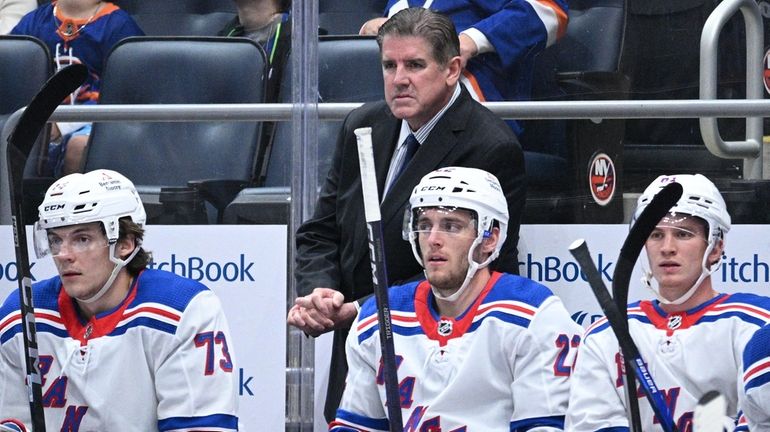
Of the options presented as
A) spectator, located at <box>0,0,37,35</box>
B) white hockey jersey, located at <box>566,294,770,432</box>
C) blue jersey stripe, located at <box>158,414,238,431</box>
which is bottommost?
blue jersey stripe, located at <box>158,414,238,431</box>

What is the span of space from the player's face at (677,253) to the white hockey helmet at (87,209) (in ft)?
4.20

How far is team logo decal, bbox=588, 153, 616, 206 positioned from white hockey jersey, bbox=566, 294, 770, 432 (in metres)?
0.70

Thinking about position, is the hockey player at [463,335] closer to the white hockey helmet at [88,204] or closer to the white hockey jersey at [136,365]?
the white hockey jersey at [136,365]

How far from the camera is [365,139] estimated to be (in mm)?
2893

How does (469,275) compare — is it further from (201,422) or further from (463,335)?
(201,422)

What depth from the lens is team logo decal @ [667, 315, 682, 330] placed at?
11.3ft

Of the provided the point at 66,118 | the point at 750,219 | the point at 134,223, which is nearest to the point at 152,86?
the point at 66,118

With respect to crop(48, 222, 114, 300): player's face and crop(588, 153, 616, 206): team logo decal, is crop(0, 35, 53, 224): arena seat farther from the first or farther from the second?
crop(588, 153, 616, 206): team logo decal

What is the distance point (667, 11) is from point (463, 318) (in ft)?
4.29

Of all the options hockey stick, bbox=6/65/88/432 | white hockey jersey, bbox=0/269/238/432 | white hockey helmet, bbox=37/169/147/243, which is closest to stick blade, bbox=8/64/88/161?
hockey stick, bbox=6/65/88/432

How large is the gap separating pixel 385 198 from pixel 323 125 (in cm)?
47

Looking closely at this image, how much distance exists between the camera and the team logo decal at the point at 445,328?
347 centimetres

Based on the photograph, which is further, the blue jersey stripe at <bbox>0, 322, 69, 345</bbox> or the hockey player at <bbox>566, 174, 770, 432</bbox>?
the blue jersey stripe at <bbox>0, 322, 69, 345</bbox>

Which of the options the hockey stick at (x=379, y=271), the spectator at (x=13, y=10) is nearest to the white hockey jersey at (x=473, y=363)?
the hockey stick at (x=379, y=271)
